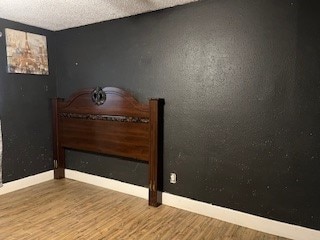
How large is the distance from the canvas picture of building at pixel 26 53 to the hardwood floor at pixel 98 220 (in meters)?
1.63

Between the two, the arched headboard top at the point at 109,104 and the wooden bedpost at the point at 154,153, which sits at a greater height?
the arched headboard top at the point at 109,104

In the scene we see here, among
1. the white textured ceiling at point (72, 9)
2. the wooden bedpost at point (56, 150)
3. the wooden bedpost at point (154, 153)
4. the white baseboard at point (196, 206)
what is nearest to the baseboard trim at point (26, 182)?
the white baseboard at point (196, 206)

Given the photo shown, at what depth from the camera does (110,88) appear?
9.97ft

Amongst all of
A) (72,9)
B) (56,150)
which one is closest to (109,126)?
(56,150)

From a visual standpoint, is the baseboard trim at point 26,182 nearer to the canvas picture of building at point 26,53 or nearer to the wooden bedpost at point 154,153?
the canvas picture of building at point 26,53

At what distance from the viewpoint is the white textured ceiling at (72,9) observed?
2.52 m

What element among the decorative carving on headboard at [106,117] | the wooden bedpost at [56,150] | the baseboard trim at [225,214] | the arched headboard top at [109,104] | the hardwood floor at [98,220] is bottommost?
the hardwood floor at [98,220]

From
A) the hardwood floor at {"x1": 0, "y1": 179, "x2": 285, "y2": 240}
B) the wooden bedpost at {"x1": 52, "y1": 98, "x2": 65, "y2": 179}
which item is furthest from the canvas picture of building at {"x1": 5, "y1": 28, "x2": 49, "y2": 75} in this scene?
the hardwood floor at {"x1": 0, "y1": 179, "x2": 285, "y2": 240}

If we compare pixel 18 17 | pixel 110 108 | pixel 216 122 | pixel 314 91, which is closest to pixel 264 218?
pixel 216 122

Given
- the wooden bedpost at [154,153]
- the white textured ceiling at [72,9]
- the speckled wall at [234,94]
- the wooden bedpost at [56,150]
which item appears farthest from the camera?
the wooden bedpost at [56,150]

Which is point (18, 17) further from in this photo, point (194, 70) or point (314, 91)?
point (314, 91)

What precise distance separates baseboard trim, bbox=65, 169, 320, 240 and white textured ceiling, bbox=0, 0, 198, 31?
207cm

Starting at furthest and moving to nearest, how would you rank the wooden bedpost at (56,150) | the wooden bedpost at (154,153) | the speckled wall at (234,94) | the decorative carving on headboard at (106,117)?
the wooden bedpost at (56,150), the decorative carving on headboard at (106,117), the wooden bedpost at (154,153), the speckled wall at (234,94)

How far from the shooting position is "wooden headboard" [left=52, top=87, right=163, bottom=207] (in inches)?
108
